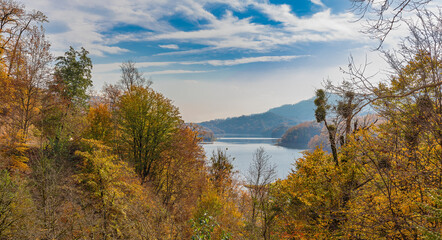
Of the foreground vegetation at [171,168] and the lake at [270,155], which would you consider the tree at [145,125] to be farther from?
the lake at [270,155]

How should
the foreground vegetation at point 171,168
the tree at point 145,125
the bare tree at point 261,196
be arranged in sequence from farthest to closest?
1. the tree at point 145,125
2. the bare tree at point 261,196
3. the foreground vegetation at point 171,168

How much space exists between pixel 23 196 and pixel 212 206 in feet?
29.7

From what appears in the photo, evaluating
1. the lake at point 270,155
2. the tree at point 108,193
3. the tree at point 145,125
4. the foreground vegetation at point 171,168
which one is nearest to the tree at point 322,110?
the foreground vegetation at point 171,168

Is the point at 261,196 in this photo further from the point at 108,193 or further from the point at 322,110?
the point at 108,193

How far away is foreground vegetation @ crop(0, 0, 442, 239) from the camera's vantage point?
511 centimetres

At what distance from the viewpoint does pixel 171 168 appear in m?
21.3

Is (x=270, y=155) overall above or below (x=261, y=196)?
below

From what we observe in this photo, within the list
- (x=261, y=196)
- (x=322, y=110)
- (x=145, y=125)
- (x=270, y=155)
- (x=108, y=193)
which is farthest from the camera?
(x=270, y=155)

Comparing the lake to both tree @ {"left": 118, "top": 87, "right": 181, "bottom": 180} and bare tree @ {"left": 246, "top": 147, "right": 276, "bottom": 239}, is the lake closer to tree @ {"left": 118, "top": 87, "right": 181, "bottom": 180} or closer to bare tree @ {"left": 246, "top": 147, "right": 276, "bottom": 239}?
bare tree @ {"left": 246, "top": 147, "right": 276, "bottom": 239}

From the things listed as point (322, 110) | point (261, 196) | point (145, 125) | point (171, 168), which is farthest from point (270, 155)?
point (322, 110)

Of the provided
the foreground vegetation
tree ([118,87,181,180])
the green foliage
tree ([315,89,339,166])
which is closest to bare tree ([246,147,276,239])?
the foreground vegetation

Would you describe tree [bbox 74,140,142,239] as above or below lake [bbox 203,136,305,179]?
above

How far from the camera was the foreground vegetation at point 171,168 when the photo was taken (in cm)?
511

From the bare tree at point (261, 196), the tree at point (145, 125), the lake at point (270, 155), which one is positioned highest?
the tree at point (145, 125)
